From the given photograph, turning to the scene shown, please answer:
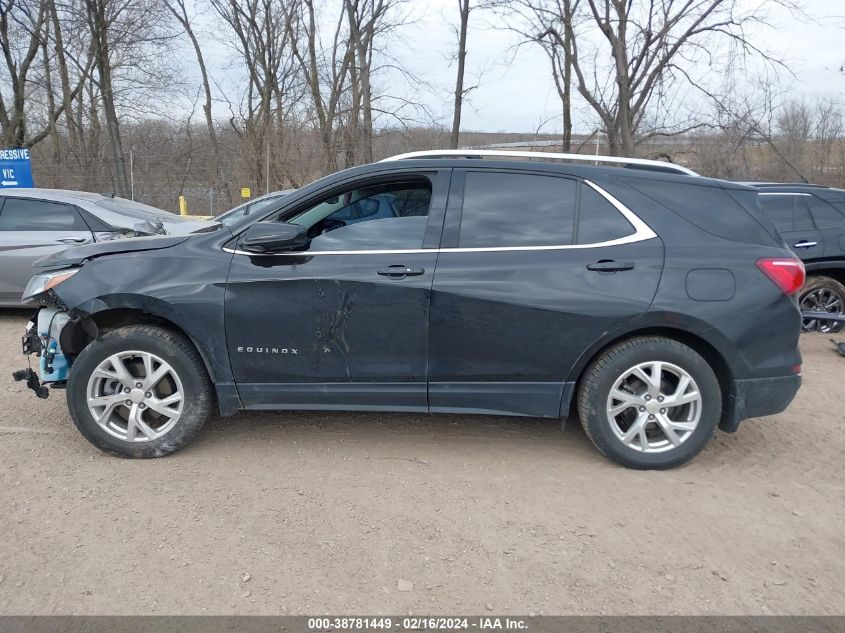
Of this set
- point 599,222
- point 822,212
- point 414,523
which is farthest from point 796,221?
point 414,523

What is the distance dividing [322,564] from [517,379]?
1.54m

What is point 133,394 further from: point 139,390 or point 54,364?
point 54,364

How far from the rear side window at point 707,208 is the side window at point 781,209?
439 cm

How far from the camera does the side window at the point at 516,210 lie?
379 cm

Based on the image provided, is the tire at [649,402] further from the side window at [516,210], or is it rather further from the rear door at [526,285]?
the side window at [516,210]

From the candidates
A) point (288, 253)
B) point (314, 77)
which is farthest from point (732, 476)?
point (314, 77)

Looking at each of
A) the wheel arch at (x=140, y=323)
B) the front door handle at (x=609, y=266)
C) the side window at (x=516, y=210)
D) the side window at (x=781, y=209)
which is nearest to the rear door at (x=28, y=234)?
the wheel arch at (x=140, y=323)

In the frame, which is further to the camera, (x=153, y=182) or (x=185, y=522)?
(x=153, y=182)

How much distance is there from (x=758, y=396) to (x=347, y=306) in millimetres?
2473

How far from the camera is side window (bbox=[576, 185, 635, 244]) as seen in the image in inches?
148

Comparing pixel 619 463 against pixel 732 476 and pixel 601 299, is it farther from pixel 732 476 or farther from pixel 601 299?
pixel 601 299

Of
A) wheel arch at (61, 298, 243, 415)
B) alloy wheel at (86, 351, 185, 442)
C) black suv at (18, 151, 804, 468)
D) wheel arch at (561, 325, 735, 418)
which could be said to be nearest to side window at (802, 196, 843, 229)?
black suv at (18, 151, 804, 468)

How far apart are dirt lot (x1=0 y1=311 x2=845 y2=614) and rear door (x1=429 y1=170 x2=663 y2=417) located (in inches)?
21.8

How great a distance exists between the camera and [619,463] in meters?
3.84
